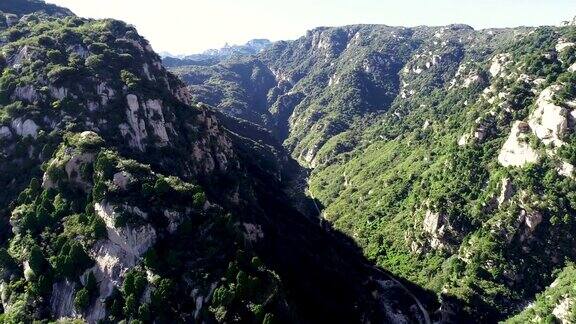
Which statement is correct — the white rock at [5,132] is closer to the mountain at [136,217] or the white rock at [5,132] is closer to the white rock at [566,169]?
the mountain at [136,217]

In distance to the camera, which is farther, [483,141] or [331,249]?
[483,141]

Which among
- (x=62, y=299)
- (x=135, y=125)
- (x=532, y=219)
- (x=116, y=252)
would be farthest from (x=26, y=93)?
(x=532, y=219)

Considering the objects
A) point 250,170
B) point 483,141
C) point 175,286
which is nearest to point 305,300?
point 175,286

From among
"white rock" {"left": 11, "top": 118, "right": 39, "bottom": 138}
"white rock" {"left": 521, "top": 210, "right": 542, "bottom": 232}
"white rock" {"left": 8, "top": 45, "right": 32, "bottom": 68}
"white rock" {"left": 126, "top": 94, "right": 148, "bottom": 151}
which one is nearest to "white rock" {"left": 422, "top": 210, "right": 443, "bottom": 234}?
"white rock" {"left": 521, "top": 210, "right": 542, "bottom": 232}

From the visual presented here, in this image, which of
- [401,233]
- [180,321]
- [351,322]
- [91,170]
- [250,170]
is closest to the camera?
[180,321]

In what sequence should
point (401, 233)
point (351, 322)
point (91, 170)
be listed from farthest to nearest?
point (401, 233), point (351, 322), point (91, 170)

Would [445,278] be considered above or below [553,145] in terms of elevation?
below

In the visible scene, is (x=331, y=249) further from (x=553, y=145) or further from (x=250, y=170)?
(x=553, y=145)

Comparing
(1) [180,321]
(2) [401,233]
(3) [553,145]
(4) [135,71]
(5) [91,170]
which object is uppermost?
(3) [553,145]
